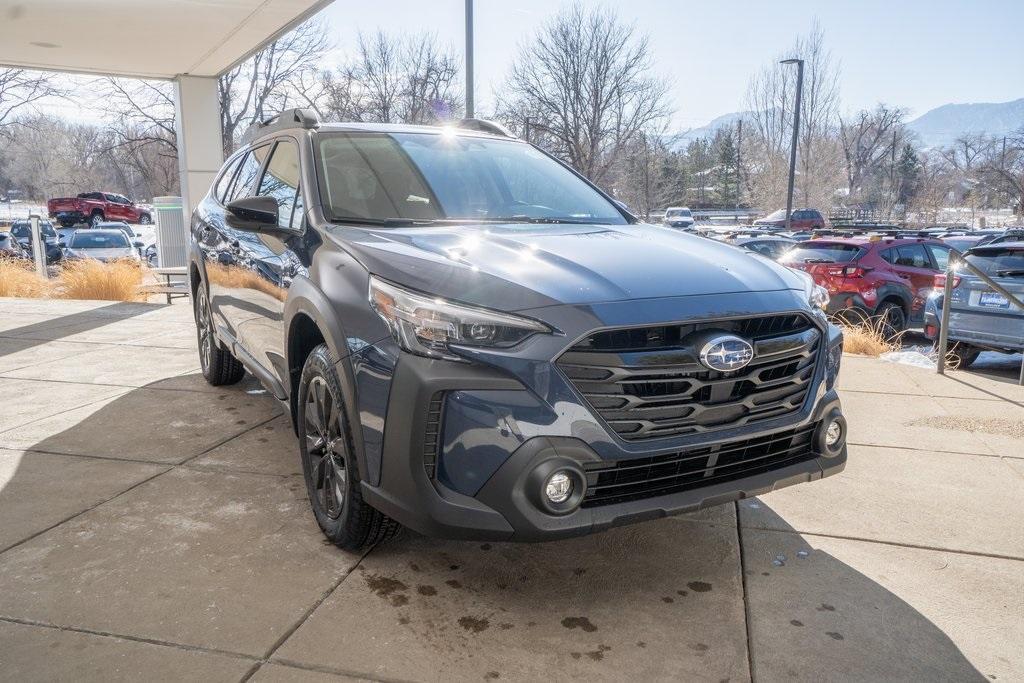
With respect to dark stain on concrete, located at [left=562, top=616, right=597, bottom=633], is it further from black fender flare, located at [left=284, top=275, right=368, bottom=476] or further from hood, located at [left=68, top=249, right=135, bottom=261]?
hood, located at [left=68, top=249, right=135, bottom=261]

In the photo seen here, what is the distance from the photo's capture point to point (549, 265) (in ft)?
9.29

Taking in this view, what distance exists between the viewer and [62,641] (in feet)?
8.55

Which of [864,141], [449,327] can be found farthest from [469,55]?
[864,141]

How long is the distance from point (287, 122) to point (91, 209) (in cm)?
4586

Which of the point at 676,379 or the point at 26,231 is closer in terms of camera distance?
the point at 676,379

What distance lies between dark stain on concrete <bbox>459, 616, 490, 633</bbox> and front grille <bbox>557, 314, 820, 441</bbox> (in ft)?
2.74

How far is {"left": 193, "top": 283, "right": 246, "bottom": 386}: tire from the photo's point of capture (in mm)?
5848

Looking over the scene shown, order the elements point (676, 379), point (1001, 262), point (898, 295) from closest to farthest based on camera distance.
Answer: point (676, 379), point (1001, 262), point (898, 295)

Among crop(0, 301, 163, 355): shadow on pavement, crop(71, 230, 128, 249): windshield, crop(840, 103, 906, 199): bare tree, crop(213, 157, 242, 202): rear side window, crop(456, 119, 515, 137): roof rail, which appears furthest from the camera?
crop(840, 103, 906, 199): bare tree

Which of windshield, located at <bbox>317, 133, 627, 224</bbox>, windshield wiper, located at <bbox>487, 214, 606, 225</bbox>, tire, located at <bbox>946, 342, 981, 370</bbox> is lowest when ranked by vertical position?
tire, located at <bbox>946, 342, 981, 370</bbox>

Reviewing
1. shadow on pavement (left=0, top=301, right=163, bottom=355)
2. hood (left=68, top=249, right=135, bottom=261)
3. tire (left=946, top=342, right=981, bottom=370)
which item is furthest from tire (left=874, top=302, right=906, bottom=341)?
hood (left=68, top=249, right=135, bottom=261)

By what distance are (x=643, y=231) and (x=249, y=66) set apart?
35.1 meters

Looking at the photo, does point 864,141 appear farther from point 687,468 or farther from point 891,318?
point 687,468

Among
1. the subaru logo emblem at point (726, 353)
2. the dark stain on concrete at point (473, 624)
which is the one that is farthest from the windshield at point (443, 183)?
the dark stain on concrete at point (473, 624)
